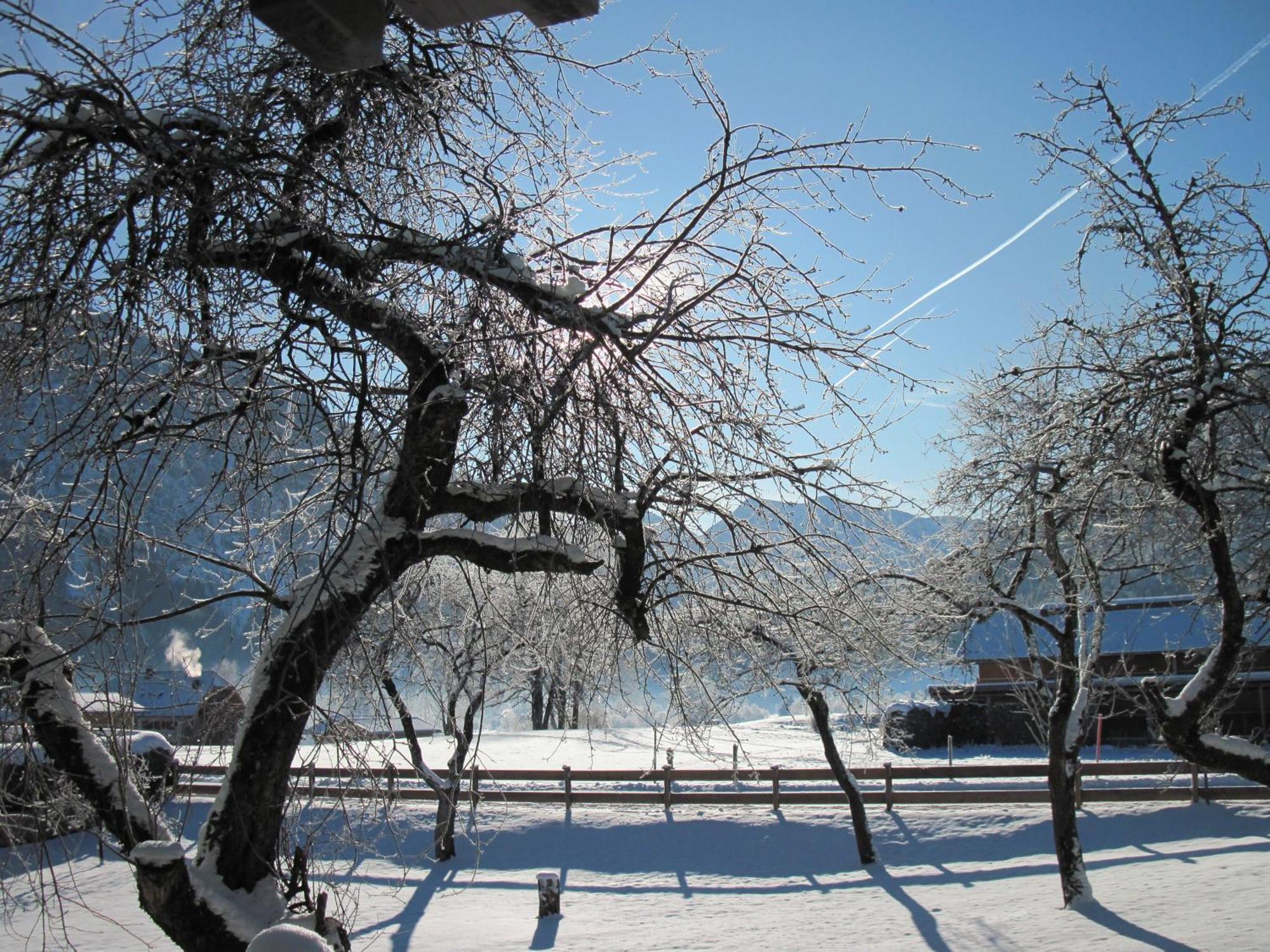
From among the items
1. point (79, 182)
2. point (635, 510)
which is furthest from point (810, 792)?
point (79, 182)

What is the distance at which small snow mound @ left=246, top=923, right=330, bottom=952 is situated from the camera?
3576mm

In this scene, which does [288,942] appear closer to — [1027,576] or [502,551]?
[502,551]

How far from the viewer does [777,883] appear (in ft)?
52.4

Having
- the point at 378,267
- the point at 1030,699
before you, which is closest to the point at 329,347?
the point at 378,267

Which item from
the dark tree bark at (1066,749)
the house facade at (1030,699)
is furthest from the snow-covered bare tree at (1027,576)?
the house facade at (1030,699)

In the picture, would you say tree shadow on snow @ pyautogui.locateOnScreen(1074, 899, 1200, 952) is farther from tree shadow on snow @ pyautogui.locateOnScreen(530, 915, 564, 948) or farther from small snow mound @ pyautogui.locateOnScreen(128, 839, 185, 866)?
small snow mound @ pyautogui.locateOnScreen(128, 839, 185, 866)

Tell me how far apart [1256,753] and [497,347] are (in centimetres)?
591

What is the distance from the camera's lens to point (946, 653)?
14812mm

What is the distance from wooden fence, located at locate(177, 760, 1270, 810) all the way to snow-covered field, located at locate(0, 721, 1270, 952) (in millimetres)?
289

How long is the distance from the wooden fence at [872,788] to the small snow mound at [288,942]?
46.8ft

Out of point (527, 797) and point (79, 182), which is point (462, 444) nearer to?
point (79, 182)

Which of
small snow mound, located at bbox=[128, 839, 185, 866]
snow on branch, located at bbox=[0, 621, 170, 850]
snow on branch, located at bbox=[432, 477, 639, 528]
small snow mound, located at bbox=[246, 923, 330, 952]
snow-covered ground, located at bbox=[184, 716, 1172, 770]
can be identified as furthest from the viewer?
snow-covered ground, located at bbox=[184, 716, 1172, 770]

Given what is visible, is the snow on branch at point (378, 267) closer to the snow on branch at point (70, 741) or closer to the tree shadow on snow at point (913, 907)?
the snow on branch at point (70, 741)

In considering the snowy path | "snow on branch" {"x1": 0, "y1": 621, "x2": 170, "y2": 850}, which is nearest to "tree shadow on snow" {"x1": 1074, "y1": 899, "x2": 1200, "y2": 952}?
the snowy path
